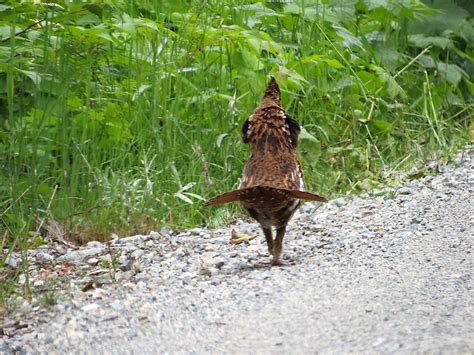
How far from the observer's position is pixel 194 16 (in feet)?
27.9

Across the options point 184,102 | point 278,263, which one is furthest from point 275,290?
point 184,102

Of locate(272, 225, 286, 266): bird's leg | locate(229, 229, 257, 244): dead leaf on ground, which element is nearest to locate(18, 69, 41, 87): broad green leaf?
locate(229, 229, 257, 244): dead leaf on ground

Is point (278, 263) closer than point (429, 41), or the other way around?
point (278, 263)

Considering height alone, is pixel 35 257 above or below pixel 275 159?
below

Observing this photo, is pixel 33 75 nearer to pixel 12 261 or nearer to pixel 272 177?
pixel 12 261

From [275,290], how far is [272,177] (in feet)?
2.61

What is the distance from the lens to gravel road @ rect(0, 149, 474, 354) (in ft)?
15.0

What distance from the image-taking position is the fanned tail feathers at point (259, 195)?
570 centimetres

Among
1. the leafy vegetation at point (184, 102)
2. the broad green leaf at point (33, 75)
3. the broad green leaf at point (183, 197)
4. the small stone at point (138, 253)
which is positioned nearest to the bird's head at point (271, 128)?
the small stone at point (138, 253)

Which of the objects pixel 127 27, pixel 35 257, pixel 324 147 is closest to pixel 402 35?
pixel 324 147

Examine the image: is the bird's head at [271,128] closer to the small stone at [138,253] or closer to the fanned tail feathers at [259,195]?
the fanned tail feathers at [259,195]

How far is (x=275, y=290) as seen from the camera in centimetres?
538

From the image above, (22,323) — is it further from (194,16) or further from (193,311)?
(194,16)

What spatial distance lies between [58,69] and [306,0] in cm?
322
